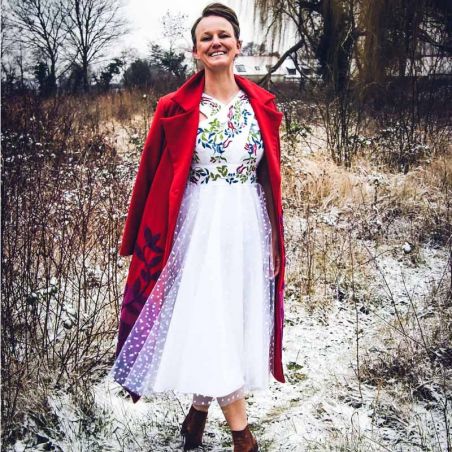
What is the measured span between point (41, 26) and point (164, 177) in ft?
→ 26.1

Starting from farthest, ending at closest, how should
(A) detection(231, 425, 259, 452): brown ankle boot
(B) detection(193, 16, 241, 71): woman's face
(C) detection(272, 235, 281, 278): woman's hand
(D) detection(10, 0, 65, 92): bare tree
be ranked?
(D) detection(10, 0, 65, 92): bare tree
(C) detection(272, 235, 281, 278): woman's hand
(A) detection(231, 425, 259, 452): brown ankle boot
(B) detection(193, 16, 241, 71): woman's face

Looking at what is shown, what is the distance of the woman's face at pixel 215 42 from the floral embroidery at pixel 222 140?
0.14m

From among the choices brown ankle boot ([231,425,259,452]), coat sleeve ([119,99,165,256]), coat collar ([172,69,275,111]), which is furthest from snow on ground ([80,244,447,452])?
coat collar ([172,69,275,111])

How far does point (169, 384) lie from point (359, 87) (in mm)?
6114

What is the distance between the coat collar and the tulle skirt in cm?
32

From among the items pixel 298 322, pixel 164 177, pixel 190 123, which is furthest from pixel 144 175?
pixel 298 322

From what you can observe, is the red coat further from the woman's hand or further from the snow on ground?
the snow on ground

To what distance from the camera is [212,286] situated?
1.87 meters

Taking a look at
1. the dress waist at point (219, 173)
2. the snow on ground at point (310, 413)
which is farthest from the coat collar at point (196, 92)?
the snow on ground at point (310, 413)

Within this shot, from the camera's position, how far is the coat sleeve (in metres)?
1.94

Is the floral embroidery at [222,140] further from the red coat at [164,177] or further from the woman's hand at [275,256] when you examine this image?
the woman's hand at [275,256]

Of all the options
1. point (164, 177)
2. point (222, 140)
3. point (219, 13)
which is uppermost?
point (219, 13)

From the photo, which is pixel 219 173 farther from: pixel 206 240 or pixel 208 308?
pixel 208 308

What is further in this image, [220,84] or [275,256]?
[275,256]
